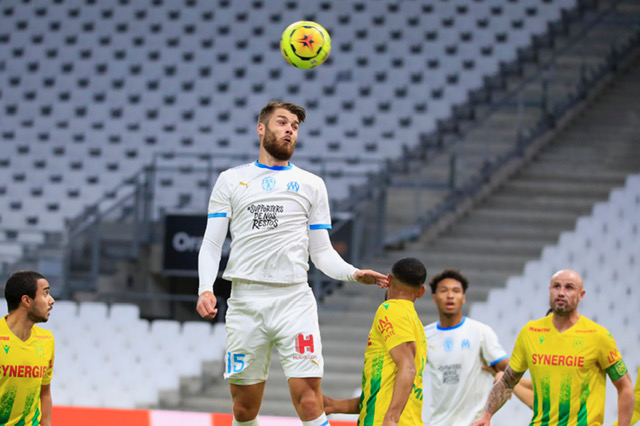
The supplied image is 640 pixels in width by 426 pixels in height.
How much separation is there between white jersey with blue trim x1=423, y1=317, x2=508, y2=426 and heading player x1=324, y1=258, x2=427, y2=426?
1123mm

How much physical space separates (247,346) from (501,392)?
143cm

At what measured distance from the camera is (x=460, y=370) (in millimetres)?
5457

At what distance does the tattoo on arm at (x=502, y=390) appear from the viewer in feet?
15.5

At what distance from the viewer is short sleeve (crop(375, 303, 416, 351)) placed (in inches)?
163

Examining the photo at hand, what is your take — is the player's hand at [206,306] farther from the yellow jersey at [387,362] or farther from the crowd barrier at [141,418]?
the crowd barrier at [141,418]

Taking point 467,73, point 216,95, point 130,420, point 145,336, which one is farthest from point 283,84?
point 130,420

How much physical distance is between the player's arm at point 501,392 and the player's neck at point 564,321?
33 centimetres

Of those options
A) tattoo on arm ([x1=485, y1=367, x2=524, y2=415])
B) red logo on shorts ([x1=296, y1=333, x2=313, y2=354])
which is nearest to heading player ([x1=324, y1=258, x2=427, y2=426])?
red logo on shorts ([x1=296, y1=333, x2=313, y2=354])

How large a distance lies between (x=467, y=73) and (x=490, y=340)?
850cm

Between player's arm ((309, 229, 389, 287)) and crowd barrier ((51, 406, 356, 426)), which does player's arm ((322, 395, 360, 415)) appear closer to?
player's arm ((309, 229, 389, 287))

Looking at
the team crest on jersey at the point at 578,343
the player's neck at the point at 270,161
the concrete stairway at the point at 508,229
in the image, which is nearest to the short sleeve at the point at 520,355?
the team crest on jersey at the point at 578,343

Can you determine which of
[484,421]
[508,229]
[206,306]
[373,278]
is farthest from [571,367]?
[508,229]

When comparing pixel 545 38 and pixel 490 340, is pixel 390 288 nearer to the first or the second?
pixel 490 340

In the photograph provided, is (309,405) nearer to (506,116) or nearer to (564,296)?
(564,296)
